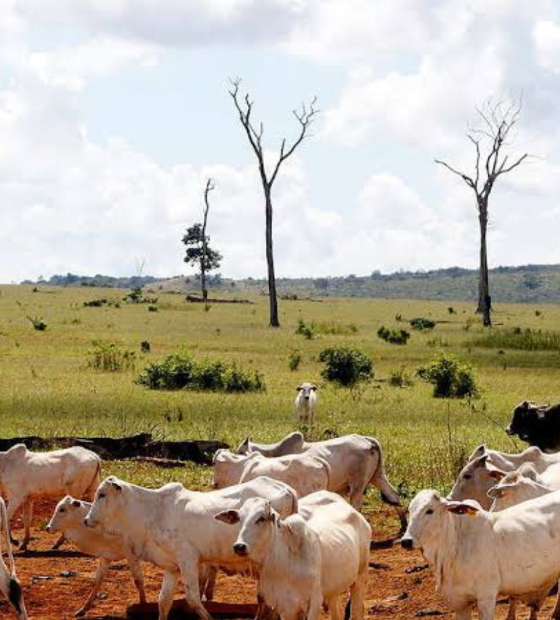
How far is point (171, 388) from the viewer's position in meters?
30.1

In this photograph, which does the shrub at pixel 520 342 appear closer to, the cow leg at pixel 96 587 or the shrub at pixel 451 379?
the shrub at pixel 451 379

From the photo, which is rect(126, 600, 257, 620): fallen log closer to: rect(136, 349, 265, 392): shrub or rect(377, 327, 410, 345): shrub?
rect(136, 349, 265, 392): shrub

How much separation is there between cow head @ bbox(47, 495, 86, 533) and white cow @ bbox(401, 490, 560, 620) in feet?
12.9

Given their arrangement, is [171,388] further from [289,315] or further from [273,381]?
[289,315]

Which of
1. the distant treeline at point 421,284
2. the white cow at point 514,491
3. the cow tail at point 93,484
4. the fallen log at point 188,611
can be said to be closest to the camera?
the white cow at point 514,491

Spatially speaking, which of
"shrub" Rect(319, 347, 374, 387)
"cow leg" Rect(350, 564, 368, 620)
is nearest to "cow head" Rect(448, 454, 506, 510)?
"cow leg" Rect(350, 564, 368, 620)

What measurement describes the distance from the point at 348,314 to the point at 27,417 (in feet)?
138

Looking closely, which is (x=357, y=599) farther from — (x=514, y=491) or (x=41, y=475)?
(x=41, y=475)

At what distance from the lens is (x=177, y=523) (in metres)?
11.4

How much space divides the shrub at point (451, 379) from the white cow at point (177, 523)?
17449 millimetres

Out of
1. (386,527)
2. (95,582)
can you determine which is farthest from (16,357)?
(95,582)

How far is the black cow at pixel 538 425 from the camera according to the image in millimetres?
19406

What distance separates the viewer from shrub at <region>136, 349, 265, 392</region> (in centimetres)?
2970

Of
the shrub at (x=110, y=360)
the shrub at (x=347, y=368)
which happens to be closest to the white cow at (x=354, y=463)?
the shrub at (x=347, y=368)
